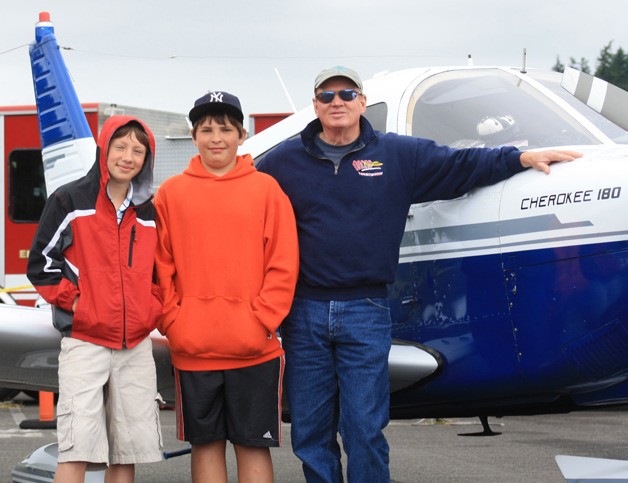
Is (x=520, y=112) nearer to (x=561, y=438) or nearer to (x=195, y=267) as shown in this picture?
(x=195, y=267)

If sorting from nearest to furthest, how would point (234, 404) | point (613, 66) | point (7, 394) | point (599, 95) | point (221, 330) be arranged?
point (221, 330), point (234, 404), point (599, 95), point (7, 394), point (613, 66)

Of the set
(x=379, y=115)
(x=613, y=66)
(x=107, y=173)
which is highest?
(x=379, y=115)

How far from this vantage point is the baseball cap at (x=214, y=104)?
446 centimetres

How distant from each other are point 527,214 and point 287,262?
977 millimetres

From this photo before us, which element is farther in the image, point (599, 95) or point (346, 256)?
point (599, 95)

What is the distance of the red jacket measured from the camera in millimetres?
4340

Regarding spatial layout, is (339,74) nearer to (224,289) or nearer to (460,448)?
(224,289)

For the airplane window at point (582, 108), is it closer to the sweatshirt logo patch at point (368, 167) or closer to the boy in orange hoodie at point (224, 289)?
the sweatshirt logo patch at point (368, 167)

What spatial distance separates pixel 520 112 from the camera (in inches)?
202

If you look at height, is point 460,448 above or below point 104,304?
below

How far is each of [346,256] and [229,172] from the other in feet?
1.77

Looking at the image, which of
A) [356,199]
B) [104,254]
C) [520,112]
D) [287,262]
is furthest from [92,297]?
[520,112]

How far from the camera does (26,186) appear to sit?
1270 cm

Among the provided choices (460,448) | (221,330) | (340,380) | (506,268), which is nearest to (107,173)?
(221,330)
